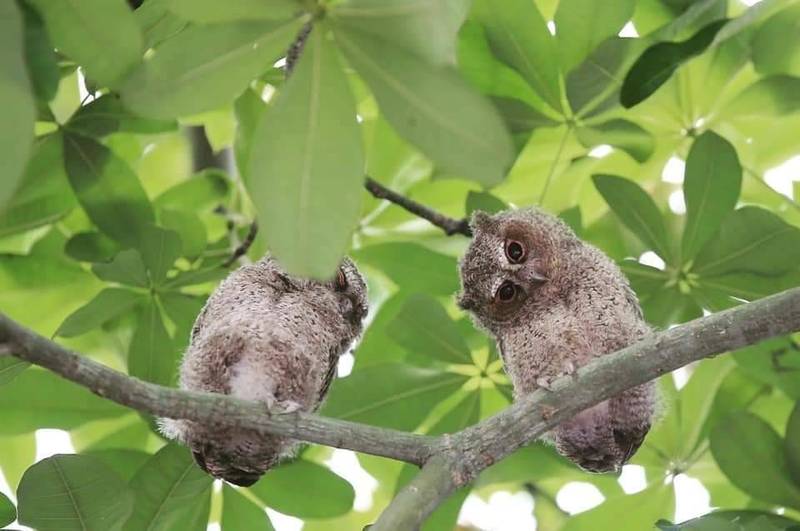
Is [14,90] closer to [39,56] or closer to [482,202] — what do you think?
[39,56]

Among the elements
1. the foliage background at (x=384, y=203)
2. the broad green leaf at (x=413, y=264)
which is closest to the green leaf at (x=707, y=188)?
the foliage background at (x=384, y=203)

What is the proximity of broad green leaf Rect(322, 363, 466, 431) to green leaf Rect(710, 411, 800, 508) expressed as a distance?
46 centimetres

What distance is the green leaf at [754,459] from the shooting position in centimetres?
165

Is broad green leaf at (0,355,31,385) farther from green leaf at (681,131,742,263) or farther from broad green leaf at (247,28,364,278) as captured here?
green leaf at (681,131,742,263)

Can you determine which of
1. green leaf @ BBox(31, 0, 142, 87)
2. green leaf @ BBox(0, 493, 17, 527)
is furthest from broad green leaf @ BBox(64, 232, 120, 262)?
green leaf @ BBox(31, 0, 142, 87)

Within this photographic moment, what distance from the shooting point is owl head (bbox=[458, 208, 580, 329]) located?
123 cm

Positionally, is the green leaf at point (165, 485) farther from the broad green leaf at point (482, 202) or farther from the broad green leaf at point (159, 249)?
the broad green leaf at point (482, 202)

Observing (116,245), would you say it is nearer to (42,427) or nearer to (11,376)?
(42,427)

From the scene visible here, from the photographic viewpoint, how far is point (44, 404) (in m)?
1.63

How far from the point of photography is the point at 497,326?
1.26 metres

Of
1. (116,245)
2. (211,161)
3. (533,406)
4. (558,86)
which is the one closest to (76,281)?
(116,245)

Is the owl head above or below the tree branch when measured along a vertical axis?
below

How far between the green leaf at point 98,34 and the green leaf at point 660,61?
713 mm

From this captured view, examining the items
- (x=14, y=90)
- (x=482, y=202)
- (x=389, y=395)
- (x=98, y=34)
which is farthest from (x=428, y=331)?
(x=14, y=90)
